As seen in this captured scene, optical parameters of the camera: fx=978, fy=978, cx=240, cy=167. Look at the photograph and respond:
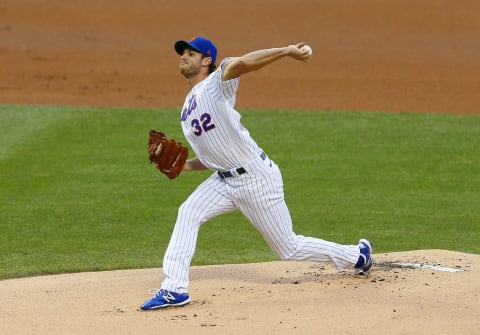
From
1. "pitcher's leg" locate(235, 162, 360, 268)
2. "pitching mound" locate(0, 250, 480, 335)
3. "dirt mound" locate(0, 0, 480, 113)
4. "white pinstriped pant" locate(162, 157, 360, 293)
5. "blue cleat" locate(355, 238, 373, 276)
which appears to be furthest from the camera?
"dirt mound" locate(0, 0, 480, 113)

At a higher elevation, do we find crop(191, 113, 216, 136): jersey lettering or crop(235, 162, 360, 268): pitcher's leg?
crop(191, 113, 216, 136): jersey lettering

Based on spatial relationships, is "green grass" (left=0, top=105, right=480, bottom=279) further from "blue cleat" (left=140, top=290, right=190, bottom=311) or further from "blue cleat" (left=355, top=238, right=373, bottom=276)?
"blue cleat" (left=140, top=290, right=190, bottom=311)

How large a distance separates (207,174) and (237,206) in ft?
17.3

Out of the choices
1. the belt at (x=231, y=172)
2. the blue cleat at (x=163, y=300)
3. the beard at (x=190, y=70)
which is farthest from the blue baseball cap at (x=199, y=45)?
the blue cleat at (x=163, y=300)

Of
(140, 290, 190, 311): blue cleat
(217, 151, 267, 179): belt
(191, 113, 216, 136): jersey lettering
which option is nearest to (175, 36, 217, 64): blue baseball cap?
(191, 113, 216, 136): jersey lettering

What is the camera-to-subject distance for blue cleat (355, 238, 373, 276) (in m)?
6.72

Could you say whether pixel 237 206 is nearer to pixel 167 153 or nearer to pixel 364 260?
pixel 167 153

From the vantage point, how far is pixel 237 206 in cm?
645

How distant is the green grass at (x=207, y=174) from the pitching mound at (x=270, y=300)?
0.85m

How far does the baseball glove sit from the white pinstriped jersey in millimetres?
139

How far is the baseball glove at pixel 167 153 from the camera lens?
642cm

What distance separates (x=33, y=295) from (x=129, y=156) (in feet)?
18.7

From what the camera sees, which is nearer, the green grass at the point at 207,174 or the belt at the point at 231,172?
the belt at the point at 231,172

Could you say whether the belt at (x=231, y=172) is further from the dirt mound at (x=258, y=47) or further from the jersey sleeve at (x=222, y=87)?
the dirt mound at (x=258, y=47)
